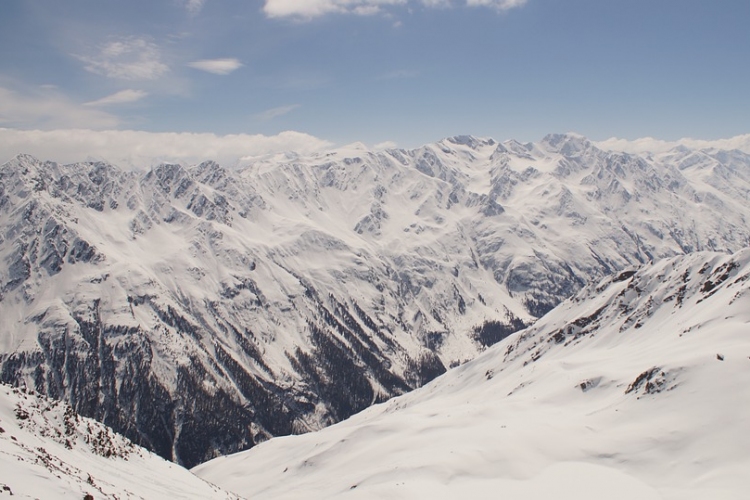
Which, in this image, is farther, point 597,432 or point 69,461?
point 597,432

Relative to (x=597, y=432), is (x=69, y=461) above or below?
above

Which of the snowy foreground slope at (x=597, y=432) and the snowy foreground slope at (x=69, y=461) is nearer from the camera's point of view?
the snowy foreground slope at (x=69, y=461)

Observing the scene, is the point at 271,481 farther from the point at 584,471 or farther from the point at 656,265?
the point at 656,265

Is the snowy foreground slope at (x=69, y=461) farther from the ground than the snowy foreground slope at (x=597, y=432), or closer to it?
farther from the ground

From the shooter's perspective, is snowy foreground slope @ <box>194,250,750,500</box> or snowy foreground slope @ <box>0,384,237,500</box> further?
snowy foreground slope @ <box>194,250,750,500</box>

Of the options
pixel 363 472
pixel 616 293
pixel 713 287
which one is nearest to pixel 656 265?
pixel 616 293
